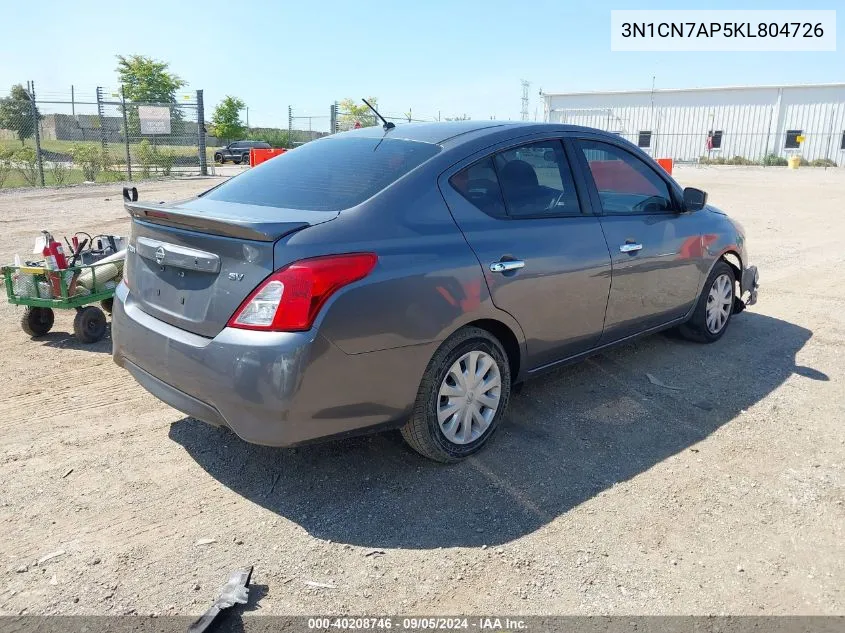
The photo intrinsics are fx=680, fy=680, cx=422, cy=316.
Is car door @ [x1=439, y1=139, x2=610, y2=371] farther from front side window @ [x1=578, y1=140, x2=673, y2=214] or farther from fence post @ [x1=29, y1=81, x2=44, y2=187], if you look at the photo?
fence post @ [x1=29, y1=81, x2=44, y2=187]

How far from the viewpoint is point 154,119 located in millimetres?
22016

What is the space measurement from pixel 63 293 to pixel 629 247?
415 cm

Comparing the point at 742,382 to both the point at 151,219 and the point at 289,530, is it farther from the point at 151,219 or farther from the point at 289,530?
the point at 151,219

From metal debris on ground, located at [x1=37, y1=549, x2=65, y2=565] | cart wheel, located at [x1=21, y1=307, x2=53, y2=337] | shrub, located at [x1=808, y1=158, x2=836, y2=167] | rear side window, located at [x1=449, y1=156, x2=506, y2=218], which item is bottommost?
metal debris on ground, located at [x1=37, y1=549, x2=65, y2=565]

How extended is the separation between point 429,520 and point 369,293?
1066 millimetres

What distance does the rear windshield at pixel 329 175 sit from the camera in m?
3.35

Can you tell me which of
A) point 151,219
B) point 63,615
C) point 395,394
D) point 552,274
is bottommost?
point 63,615

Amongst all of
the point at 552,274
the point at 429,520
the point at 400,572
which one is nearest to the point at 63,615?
the point at 400,572

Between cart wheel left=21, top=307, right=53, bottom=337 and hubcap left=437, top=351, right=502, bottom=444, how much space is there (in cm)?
385

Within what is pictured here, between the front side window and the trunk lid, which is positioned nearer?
the trunk lid

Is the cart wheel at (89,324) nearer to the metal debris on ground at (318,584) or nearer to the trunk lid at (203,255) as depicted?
the trunk lid at (203,255)

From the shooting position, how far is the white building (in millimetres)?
44031

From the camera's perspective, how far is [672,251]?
15.7 feet

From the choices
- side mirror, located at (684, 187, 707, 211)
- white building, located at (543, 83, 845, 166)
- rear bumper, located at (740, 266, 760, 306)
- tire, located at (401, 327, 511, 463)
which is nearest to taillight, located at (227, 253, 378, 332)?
tire, located at (401, 327, 511, 463)
